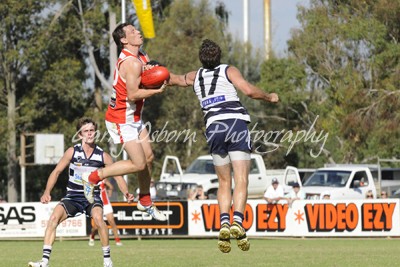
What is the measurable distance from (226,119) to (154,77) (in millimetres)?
1081

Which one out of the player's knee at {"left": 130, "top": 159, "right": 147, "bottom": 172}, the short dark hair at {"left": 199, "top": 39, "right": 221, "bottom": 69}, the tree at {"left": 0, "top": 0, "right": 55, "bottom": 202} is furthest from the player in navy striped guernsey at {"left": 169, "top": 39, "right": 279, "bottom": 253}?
the tree at {"left": 0, "top": 0, "right": 55, "bottom": 202}

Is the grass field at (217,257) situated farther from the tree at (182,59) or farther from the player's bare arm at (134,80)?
the tree at (182,59)

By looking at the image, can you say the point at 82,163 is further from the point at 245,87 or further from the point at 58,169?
the point at 245,87

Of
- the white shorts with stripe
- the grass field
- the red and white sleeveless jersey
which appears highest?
the red and white sleeveless jersey

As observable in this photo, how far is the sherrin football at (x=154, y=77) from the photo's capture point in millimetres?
13625

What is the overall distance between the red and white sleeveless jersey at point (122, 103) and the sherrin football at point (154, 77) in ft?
0.72

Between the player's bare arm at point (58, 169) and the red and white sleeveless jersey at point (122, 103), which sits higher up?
the red and white sleeveless jersey at point (122, 103)

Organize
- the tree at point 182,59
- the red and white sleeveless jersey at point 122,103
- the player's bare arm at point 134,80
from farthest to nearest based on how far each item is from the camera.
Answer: the tree at point 182,59
the red and white sleeveless jersey at point 122,103
the player's bare arm at point 134,80

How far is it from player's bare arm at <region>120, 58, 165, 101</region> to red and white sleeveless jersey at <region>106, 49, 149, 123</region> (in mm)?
125

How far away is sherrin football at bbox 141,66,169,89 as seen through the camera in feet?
44.7

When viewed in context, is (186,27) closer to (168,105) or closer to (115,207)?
(168,105)

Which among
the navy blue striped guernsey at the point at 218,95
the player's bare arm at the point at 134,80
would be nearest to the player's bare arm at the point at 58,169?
the player's bare arm at the point at 134,80

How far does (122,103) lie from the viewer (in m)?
14.0

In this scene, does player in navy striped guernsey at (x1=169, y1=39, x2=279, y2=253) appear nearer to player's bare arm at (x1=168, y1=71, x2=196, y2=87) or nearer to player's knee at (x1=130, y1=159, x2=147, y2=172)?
player's bare arm at (x1=168, y1=71, x2=196, y2=87)
